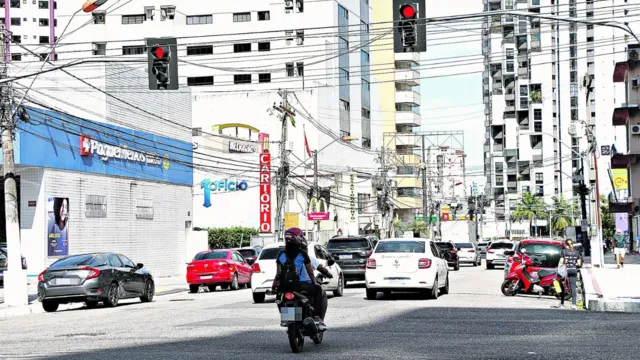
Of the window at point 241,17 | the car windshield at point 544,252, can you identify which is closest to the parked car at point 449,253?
the car windshield at point 544,252

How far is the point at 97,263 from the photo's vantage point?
2612cm

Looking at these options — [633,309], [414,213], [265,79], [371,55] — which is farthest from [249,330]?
[414,213]

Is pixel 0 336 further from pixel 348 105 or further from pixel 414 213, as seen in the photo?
pixel 414 213

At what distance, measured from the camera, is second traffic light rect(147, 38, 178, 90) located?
2445 centimetres

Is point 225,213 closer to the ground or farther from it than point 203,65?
closer to the ground

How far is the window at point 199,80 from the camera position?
100 m

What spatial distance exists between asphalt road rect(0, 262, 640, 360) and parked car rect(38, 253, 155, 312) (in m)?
0.51

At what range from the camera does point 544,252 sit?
29.1 metres

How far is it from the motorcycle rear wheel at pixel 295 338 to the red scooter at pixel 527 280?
14.6m

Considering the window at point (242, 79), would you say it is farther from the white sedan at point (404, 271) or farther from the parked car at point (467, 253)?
the white sedan at point (404, 271)

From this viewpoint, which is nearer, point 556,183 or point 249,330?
point 249,330

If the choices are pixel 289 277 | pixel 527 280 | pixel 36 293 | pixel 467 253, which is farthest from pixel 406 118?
pixel 289 277

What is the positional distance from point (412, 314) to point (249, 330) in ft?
15.4

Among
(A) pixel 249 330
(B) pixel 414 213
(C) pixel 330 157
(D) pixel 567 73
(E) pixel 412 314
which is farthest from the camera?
(D) pixel 567 73
